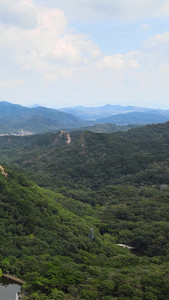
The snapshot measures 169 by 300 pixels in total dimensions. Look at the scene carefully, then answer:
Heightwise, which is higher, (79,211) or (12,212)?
(12,212)

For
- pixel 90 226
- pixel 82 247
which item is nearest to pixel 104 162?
pixel 90 226

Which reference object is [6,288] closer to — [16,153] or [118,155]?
[118,155]

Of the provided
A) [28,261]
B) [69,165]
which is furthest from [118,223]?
[69,165]

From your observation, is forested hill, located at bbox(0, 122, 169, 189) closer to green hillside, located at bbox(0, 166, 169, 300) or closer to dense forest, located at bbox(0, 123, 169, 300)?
dense forest, located at bbox(0, 123, 169, 300)

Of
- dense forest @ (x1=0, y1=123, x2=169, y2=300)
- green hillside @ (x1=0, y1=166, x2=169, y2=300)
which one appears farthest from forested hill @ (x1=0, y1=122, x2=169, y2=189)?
green hillside @ (x1=0, y1=166, x2=169, y2=300)

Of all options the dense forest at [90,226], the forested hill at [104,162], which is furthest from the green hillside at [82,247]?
the forested hill at [104,162]

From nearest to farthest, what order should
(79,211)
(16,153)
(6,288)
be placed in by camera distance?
1. (6,288)
2. (79,211)
3. (16,153)
